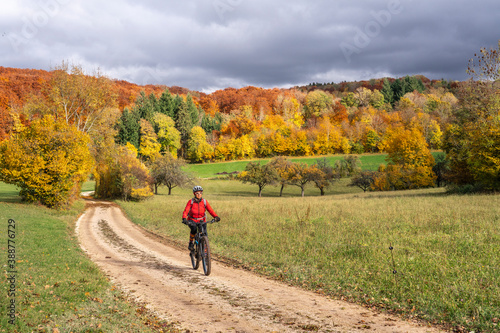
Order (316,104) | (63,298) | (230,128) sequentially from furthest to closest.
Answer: (316,104) < (230,128) < (63,298)

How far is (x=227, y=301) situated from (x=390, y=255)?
6.15 meters

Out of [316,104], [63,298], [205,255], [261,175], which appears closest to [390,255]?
[205,255]

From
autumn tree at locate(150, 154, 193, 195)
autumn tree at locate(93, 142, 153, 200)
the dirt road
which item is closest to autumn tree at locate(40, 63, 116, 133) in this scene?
autumn tree at locate(93, 142, 153, 200)

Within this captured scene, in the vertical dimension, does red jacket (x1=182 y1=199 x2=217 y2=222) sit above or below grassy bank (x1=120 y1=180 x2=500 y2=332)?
above

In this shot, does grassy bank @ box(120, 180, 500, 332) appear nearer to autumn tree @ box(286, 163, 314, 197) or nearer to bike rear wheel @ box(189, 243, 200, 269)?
bike rear wheel @ box(189, 243, 200, 269)

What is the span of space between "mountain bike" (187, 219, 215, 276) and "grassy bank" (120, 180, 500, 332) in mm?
1842

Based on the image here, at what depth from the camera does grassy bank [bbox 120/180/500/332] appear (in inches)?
279

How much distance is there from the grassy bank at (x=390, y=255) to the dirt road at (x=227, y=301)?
841mm

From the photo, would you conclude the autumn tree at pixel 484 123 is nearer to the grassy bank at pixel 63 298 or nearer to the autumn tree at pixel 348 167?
the grassy bank at pixel 63 298

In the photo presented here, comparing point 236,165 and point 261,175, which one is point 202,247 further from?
point 236,165

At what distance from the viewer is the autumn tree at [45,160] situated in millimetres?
25234

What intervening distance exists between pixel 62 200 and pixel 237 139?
3104 inches

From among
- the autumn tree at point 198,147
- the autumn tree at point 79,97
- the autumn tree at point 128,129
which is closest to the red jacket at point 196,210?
the autumn tree at point 79,97

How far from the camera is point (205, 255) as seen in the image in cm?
1003
